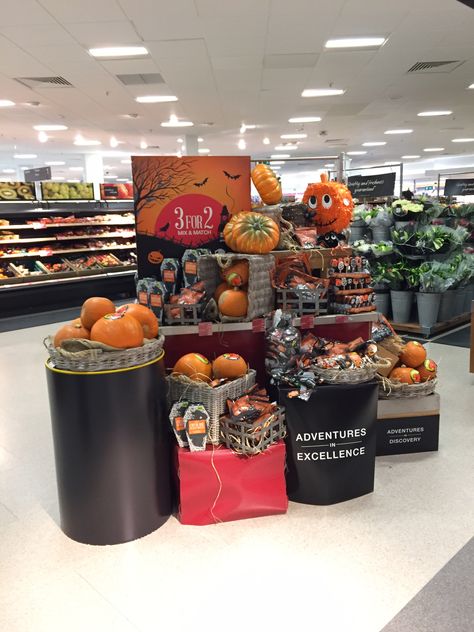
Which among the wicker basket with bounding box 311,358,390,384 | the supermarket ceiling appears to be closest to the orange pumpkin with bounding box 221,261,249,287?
the wicker basket with bounding box 311,358,390,384

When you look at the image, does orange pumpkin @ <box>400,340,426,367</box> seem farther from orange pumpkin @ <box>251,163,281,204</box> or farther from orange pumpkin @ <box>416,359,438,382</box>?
orange pumpkin @ <box>251,163,281,204</box>

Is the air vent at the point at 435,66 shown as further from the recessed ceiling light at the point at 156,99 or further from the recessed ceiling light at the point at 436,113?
the recessed ceiling light at the point at 156,99

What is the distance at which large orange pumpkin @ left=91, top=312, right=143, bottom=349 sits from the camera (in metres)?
2.19

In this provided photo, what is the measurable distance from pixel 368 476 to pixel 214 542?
89 centimetres

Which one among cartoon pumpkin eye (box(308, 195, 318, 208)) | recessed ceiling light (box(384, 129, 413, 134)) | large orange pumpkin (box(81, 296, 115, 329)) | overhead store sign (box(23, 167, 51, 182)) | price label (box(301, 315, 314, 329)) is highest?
recessed ceiling light (box(384, 129, 413, 134))

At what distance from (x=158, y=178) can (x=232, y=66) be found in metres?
5.55

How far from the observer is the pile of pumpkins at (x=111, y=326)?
220 centimetres

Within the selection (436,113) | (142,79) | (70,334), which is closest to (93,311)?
(70,334)

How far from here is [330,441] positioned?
2.56 m

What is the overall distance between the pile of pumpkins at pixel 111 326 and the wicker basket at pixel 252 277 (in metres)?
0.51

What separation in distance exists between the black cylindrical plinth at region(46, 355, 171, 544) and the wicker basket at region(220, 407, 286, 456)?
1.03ft

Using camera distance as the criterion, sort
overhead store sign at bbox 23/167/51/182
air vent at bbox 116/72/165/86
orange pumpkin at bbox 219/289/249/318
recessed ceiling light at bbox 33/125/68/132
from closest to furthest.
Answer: orange pumpkin at bbox 219/289/249/318 < air vent at bbox 116/72/165/86 < overhead store sign at bbox 23/167/51/182 < recessed ceiling light at bbox 33/125/68/132

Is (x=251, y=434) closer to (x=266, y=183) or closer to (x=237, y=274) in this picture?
(x=237, y=274)

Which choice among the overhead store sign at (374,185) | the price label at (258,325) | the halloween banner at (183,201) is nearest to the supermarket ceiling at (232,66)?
the overhead store sign at (374,185)
